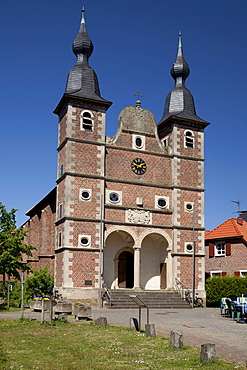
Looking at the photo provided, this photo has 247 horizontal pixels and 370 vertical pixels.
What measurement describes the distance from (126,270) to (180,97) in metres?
14.1

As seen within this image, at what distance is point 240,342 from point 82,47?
88.5ft

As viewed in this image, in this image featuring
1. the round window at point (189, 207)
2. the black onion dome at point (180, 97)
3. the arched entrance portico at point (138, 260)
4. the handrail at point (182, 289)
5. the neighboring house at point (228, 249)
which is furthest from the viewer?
the neighboring house at point (228, 249)

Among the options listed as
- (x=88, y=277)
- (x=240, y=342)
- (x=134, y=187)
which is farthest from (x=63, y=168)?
(x=240, y=342)

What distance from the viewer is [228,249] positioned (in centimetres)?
3719

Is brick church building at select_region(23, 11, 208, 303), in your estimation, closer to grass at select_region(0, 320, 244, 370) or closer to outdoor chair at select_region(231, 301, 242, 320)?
outdoor chair at select_region(231, 301, 242, 320)

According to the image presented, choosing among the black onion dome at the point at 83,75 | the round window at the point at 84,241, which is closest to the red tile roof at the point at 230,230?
the round window at the point at 84,241

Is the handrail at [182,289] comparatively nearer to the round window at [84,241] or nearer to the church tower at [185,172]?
the church tower at [185,172]

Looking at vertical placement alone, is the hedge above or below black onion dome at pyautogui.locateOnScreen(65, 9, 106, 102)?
below

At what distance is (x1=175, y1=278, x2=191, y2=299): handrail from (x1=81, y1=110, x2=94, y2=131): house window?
12409 millimetres

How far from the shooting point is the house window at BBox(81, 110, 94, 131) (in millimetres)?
32062

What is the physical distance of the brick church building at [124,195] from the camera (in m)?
30.4

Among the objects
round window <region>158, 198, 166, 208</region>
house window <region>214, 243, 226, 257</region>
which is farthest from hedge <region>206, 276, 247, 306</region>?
round window <region>158, 198, 166, 208</region>

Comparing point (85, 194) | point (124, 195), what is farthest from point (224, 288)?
point (85, 194)

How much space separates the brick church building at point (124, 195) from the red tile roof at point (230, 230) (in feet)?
14.6
